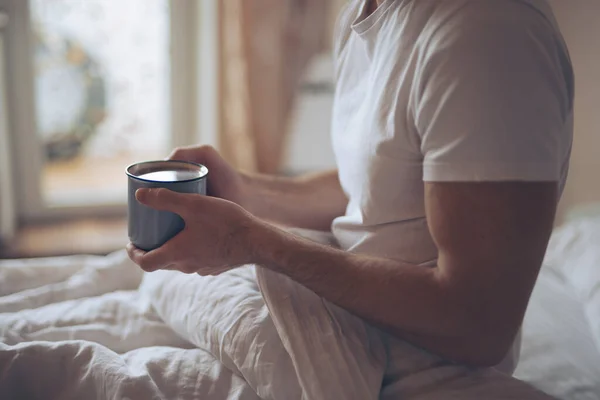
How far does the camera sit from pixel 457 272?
787mm

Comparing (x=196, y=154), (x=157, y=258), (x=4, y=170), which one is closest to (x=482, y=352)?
(x=157, y=258)

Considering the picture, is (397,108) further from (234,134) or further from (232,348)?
(234,134)

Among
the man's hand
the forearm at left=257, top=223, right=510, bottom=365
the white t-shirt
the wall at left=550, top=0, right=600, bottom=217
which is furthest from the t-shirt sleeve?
the wall at left=550, top=0, right=600, bottom=217

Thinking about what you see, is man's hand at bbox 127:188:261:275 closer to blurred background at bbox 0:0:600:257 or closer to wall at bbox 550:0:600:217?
wall at bbox 550:0:600:217

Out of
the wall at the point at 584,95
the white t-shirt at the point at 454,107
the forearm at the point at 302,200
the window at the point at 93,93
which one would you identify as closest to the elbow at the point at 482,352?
the white t-shirt at the point at 454,107

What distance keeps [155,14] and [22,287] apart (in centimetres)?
169

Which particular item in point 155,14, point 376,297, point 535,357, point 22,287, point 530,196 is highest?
point 155,14

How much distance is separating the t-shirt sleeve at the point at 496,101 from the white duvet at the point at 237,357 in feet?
0.80

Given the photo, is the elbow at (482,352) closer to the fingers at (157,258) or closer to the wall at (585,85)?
the fingers at (157,258)

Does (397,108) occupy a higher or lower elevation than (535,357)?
higher

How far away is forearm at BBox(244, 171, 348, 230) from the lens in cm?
122

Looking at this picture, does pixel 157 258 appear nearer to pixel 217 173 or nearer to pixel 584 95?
pixel 217 173

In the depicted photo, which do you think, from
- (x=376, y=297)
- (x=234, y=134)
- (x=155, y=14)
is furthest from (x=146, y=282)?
(x=155, y=14)

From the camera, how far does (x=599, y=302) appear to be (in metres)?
1.32
